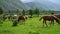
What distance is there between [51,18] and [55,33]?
8.95 m

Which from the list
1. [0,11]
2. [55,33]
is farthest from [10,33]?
[0,11]

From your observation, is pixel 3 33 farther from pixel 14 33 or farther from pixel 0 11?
pixel 0 11

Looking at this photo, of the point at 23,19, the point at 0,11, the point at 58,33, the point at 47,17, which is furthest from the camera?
the point at 0,11

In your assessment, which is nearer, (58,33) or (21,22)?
(58,33)

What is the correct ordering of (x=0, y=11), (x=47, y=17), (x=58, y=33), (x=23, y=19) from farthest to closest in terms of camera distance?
(x=0, y=11) < (x=23, y=19) < (x=47, y=17) < (x=58, y=33)

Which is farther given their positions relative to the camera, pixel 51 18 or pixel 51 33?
pixel 51 18

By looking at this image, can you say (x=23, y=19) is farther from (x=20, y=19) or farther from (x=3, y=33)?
(x=3, y=33)

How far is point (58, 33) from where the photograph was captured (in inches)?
792

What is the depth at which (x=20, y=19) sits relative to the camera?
34.9 meters

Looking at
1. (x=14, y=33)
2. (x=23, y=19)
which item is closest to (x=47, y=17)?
(x=23, y=19)

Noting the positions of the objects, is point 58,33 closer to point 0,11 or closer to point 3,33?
point 3,33

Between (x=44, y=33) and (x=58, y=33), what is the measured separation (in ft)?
5.42

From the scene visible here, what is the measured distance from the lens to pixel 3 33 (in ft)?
68.6

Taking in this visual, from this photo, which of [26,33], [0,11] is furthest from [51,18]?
[0,11]
